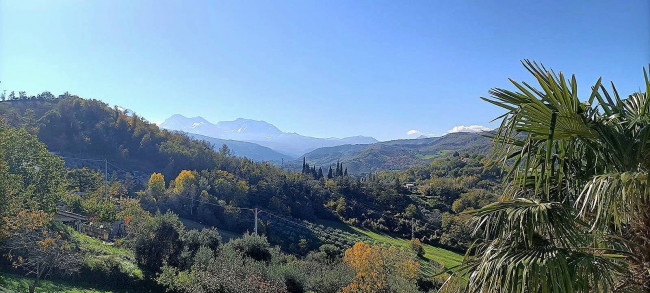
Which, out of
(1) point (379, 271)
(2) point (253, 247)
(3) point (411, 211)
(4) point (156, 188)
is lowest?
(3) point (411, 211)

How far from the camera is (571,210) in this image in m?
2.77

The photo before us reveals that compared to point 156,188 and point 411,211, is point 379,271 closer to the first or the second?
point 156,188

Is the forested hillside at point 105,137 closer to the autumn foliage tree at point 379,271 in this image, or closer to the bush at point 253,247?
the autumn foliage tree at point 379,271

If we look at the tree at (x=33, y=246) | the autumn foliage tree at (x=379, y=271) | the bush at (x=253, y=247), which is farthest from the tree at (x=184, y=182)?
the tree at (x=33, y=246)

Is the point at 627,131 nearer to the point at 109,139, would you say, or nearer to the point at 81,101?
the point at 109,139

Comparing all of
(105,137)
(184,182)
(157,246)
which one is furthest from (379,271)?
(105,137)

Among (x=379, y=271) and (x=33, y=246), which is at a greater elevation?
(x=33, y=246)

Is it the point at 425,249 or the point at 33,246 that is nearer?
the point at 33,246

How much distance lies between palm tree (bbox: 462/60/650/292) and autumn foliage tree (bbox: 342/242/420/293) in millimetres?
13794

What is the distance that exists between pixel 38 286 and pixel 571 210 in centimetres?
1495

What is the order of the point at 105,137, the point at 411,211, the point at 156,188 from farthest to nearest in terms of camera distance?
1. the point at 105,137
2. the point at 411,211
3. the point at 156,188

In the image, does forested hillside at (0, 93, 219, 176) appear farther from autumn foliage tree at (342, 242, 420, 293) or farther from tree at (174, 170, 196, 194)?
autumn foliage tree at (342, 242, 420, 293)

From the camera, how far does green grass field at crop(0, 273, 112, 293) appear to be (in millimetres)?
9988

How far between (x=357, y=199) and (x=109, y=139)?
47767 millimetres
